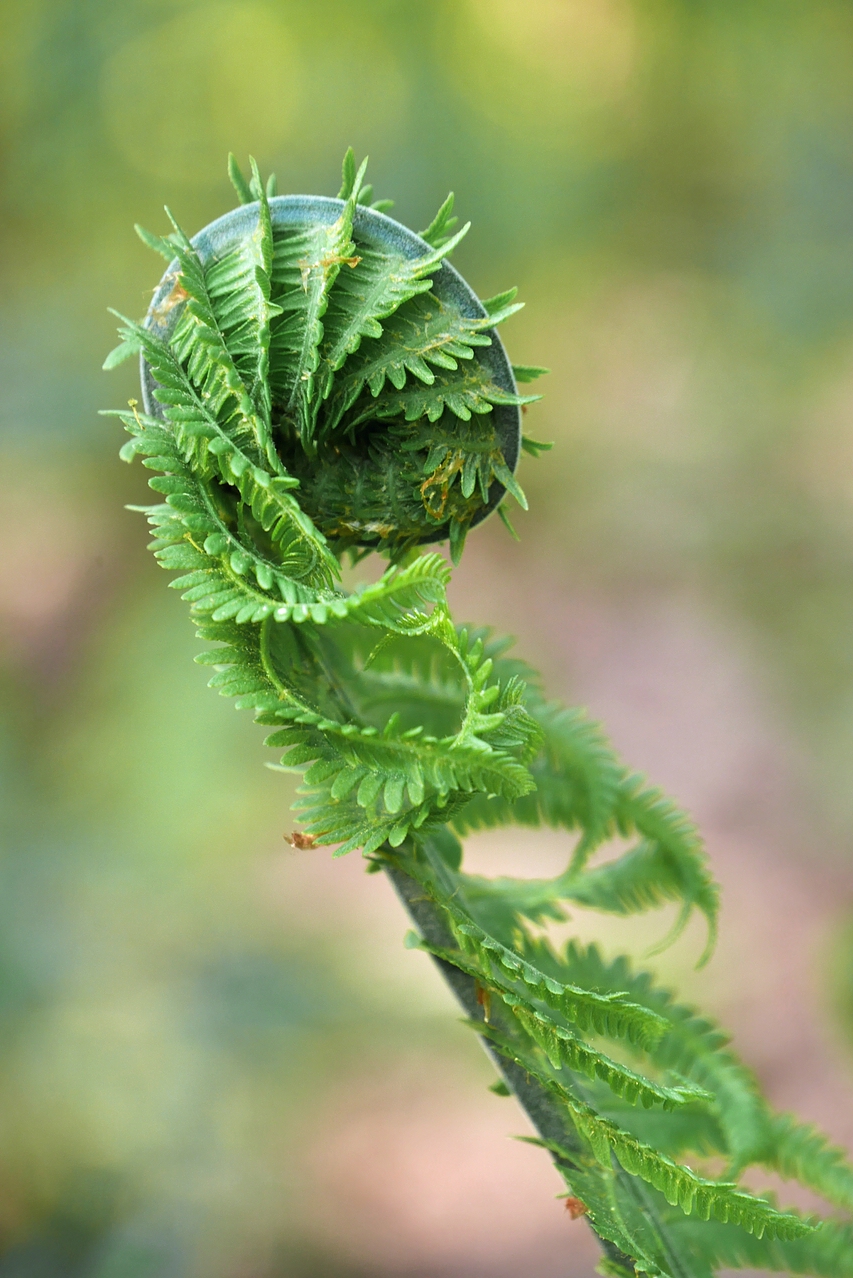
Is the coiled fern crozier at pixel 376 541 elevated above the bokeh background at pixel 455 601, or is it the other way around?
the bokeh background at pixel 455 601

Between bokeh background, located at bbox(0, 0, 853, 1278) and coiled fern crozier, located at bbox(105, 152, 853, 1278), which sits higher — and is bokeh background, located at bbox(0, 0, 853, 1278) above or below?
above

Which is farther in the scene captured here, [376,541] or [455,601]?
[455,601]

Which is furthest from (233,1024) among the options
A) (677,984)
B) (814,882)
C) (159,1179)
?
(814,882)

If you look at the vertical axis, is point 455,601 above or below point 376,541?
above

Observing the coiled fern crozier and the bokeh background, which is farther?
the bokeh background
